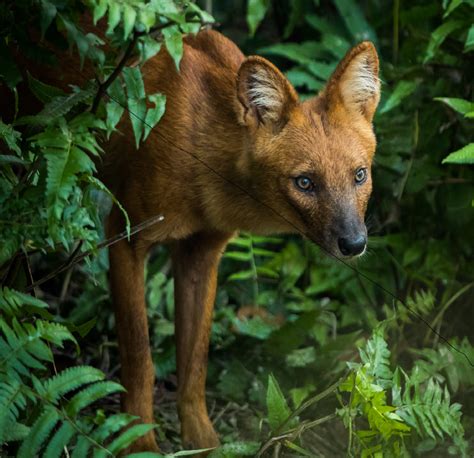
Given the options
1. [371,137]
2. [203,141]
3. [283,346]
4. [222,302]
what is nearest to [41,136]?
[203,141]

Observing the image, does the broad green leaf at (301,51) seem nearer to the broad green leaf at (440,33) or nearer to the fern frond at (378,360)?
the broad green leaf at (440,33)

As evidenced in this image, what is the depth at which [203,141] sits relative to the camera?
20.5 ft

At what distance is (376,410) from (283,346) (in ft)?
7.51

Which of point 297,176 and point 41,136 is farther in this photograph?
point 297,176

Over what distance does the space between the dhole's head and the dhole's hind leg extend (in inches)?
33.9

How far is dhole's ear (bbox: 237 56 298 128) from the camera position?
594cm

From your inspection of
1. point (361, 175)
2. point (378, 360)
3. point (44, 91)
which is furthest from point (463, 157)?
point (44, 91)

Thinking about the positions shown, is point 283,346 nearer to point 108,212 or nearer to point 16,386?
point 108,212

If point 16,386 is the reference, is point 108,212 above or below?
below

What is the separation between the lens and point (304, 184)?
6004 mm

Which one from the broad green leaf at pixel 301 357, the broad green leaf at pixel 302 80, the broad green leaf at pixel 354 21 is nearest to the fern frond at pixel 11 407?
the broad green leaf at pixel 301 357

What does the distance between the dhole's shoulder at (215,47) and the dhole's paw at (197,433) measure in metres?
2.19

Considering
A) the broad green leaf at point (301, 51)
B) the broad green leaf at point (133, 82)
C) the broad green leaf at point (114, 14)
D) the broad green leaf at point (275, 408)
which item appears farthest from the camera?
the broad green leaf at point (301, 51)

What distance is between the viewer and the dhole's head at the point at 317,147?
589 cm
